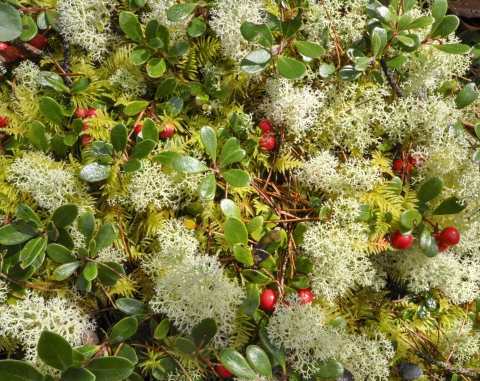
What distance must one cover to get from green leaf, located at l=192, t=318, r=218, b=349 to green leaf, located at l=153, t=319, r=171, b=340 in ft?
0.37

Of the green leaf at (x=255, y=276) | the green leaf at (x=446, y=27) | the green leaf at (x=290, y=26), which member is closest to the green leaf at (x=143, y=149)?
the green leaf at (x=255, y=276)

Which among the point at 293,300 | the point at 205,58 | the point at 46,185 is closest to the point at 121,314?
the point at 46,185

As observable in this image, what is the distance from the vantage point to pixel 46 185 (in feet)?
5.40

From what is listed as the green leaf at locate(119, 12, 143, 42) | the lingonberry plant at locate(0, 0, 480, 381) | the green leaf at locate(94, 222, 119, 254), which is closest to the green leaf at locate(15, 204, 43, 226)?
the lingonberry plant at locate(0, 0, 480, 381)

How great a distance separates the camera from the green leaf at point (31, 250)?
1.56m

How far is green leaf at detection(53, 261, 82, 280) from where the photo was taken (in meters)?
1.57

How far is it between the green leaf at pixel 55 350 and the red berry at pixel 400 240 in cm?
134

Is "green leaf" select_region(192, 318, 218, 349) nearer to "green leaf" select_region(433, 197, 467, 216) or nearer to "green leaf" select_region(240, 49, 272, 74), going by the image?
"green leaf" select_region(240, 49, 272, 74)

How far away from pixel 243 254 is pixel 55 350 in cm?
73

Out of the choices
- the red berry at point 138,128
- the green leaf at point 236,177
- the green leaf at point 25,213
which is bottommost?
the green leaf at point 25,213

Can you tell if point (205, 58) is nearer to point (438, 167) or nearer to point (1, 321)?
point (438, 167)

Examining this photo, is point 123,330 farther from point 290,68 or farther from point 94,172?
point 290,68

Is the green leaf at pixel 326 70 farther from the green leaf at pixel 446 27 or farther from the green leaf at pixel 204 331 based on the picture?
the green leaf at pixel 204 331

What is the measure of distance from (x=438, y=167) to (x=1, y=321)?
6.22 feet
